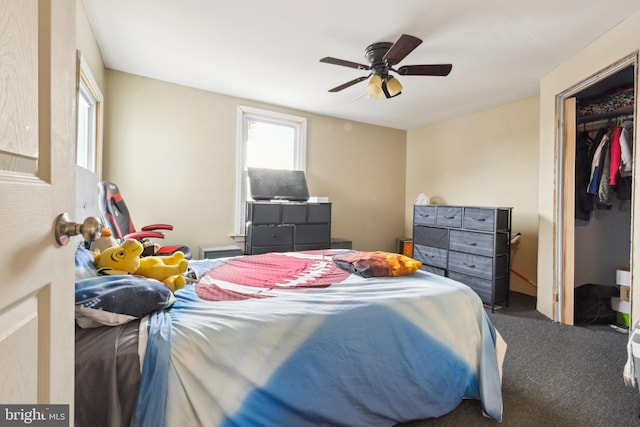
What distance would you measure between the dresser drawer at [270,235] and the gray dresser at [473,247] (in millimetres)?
1781

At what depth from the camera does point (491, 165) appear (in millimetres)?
3842

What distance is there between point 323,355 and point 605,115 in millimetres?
3436

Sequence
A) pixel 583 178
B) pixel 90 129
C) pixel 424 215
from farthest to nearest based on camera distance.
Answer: pixel 424 215 < pixel 583 178 < pixel 90 129

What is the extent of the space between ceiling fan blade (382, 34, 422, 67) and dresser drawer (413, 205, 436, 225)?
2.01 metres

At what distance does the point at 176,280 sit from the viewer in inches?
55.2

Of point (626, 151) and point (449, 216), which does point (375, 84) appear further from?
point (626, 151)

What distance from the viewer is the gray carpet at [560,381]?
1440 millimetres

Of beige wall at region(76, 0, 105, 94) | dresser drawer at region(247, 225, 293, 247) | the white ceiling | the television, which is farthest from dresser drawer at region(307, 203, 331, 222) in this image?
beige wall at region(76, 0, 105, 94)

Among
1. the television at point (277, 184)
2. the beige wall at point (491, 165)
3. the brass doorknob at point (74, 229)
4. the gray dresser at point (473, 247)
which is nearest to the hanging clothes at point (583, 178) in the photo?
the beige wall at point (491, 165)

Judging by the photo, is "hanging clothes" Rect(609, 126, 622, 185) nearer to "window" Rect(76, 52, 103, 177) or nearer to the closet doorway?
the closet doorway

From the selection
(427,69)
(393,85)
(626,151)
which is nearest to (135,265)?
(393,85)

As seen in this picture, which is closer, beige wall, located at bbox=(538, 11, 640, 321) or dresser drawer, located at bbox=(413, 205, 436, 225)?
beige wall, located at bbox=(538, 11, 640, 321)

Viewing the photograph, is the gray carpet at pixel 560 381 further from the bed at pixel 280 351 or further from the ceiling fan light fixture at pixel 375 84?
the ceiling fan light fixture at pixel 375 84

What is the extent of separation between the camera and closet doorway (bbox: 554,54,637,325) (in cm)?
257
